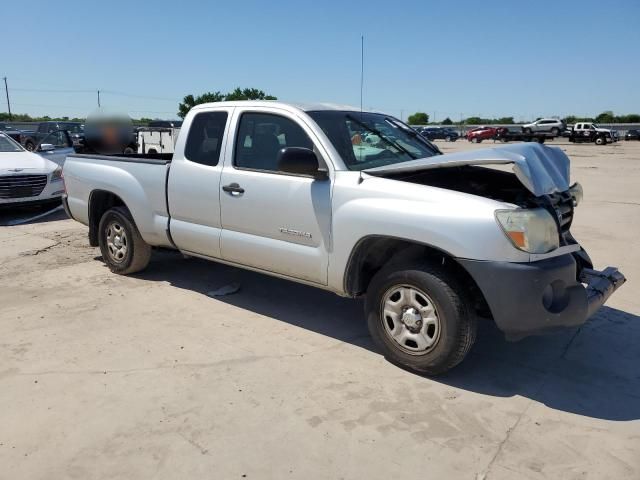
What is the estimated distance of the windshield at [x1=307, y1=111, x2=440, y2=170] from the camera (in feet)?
14.4

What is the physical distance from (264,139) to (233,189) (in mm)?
515

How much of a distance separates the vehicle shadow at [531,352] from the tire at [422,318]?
0.76 feet

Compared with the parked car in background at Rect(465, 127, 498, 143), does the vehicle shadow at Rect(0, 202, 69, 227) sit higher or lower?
lower

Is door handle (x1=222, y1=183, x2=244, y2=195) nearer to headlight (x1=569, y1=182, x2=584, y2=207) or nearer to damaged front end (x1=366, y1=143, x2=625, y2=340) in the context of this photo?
damaged front end (x1=366, y1=143, x2=625, y2=340)

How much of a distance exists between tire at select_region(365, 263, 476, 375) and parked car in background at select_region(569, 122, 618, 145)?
51.9 m

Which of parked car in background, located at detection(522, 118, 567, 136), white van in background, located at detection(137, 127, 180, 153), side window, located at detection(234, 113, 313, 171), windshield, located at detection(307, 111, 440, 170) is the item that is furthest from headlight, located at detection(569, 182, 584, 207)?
parked car in background, located at detection(522, 118, 567, 136)

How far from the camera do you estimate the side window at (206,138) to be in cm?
505

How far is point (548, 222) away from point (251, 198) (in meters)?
2.35

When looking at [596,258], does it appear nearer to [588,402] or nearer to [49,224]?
[588,402]

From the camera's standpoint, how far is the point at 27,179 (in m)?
9.92

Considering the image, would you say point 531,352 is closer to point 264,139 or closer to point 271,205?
point 271,205

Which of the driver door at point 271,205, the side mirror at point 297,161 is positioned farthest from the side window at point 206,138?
the side mirror at point 297,161

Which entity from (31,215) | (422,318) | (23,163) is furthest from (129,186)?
(31,215)

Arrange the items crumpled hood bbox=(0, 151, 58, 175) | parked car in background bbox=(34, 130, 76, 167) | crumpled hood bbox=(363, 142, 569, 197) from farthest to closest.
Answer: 1. parked car in background bbox=(34, 130, 76, 167)
2. crumpled hood bbox=(0, 151, 58, 175)
3. crumpled hood bbox=(363, 142, 569, 197)
